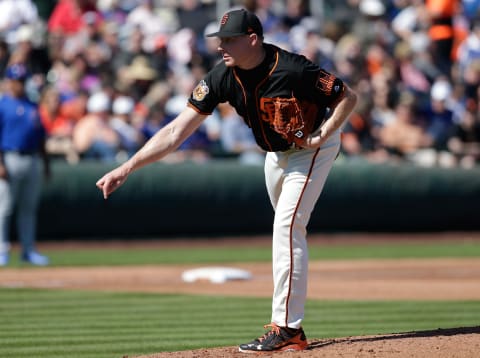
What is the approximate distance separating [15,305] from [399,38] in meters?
12.4

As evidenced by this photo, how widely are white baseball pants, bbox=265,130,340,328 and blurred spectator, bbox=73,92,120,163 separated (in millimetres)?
8914

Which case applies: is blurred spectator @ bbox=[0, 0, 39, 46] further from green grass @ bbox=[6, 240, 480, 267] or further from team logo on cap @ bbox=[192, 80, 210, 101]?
team logo on cap @ bbox=[192, 80, 210, 101]

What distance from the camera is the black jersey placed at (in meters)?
5.79

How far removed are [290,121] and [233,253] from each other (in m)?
8.91

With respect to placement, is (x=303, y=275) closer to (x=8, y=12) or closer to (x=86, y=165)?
(x=86, y=165)

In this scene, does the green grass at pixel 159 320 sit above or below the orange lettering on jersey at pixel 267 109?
below

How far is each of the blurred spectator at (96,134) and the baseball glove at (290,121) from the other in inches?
355

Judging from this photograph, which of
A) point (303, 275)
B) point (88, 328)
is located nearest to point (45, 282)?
point (88, 328)

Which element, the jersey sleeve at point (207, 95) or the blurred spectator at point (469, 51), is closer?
the jersey sleeve at point (207, 95)

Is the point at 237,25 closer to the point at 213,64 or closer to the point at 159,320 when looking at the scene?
the point at 159,320

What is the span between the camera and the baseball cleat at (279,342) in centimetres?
579

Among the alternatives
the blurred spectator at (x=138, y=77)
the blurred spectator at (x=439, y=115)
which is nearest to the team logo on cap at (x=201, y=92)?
the blurred spectator at (x=138, y=77)

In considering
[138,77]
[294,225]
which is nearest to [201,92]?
[294,225]

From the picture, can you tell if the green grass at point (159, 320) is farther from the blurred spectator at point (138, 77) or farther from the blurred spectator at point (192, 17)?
the blurred spectator at point (192, 17)
